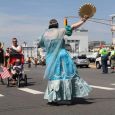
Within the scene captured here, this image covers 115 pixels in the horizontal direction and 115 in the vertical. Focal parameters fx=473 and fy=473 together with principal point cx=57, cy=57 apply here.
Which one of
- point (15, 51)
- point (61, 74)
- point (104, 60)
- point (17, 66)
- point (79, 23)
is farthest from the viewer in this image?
point (104, 60)

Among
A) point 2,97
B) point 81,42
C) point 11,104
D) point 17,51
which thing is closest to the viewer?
point 11,104

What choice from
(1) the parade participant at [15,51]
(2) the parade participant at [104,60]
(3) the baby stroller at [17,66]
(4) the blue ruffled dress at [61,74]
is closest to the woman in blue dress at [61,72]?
(4) the blue ruffled dress at [61,74]

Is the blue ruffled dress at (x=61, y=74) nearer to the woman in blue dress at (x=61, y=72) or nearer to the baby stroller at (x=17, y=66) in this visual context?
the woman in blue dress at (x=61, y=72)

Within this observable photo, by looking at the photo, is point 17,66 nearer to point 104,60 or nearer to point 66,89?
point 66,89

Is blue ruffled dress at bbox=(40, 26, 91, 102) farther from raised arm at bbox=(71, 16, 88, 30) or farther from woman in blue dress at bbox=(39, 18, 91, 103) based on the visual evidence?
raised arm at bbox=(71, 16, 88, 30)

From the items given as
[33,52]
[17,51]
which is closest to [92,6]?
[17,51]

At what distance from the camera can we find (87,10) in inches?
410

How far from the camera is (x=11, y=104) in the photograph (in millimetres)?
10828

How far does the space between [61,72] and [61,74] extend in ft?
0.16

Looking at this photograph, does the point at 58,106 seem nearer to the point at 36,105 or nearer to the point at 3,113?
the point at 36,105

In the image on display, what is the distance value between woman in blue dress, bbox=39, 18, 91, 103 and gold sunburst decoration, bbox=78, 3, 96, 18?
127 millimetres

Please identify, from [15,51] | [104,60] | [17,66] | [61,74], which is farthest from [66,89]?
[104,60]

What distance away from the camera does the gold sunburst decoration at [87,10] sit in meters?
10.3

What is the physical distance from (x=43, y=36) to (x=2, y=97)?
2.77 m
